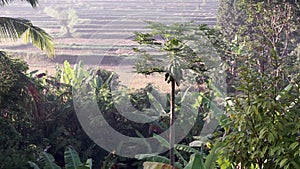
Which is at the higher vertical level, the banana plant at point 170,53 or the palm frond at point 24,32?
the palm frond at point 24,32

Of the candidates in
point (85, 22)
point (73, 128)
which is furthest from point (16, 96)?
point (85, 22)

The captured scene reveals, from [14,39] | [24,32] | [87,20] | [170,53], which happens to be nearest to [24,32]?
[24,32]

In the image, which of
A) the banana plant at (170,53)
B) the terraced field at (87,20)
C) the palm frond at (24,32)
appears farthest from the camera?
the terraced field at (87,20)

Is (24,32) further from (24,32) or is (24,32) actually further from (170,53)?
(170,53)

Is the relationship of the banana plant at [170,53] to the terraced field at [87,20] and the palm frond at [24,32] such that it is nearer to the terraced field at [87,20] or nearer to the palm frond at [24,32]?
the palm frond at [24,32]

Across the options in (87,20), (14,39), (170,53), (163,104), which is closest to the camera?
(170,53)

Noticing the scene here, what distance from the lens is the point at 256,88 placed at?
3.02m

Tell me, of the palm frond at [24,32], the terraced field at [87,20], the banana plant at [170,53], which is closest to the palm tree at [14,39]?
the palm frond at [24,32]

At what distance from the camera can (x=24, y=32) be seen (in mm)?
6312

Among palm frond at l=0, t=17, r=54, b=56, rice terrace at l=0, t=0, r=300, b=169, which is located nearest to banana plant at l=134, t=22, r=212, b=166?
rice terrace at l=0, t=0, r=300, b=169

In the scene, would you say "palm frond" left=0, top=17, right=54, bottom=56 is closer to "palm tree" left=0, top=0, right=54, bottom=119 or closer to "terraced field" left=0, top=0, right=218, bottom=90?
"palm tree" left=0, top=0, right=54, bottom=119

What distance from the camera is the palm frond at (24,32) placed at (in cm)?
609

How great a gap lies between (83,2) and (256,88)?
24501mm

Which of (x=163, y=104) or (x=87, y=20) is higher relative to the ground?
(x=87, y=20)
